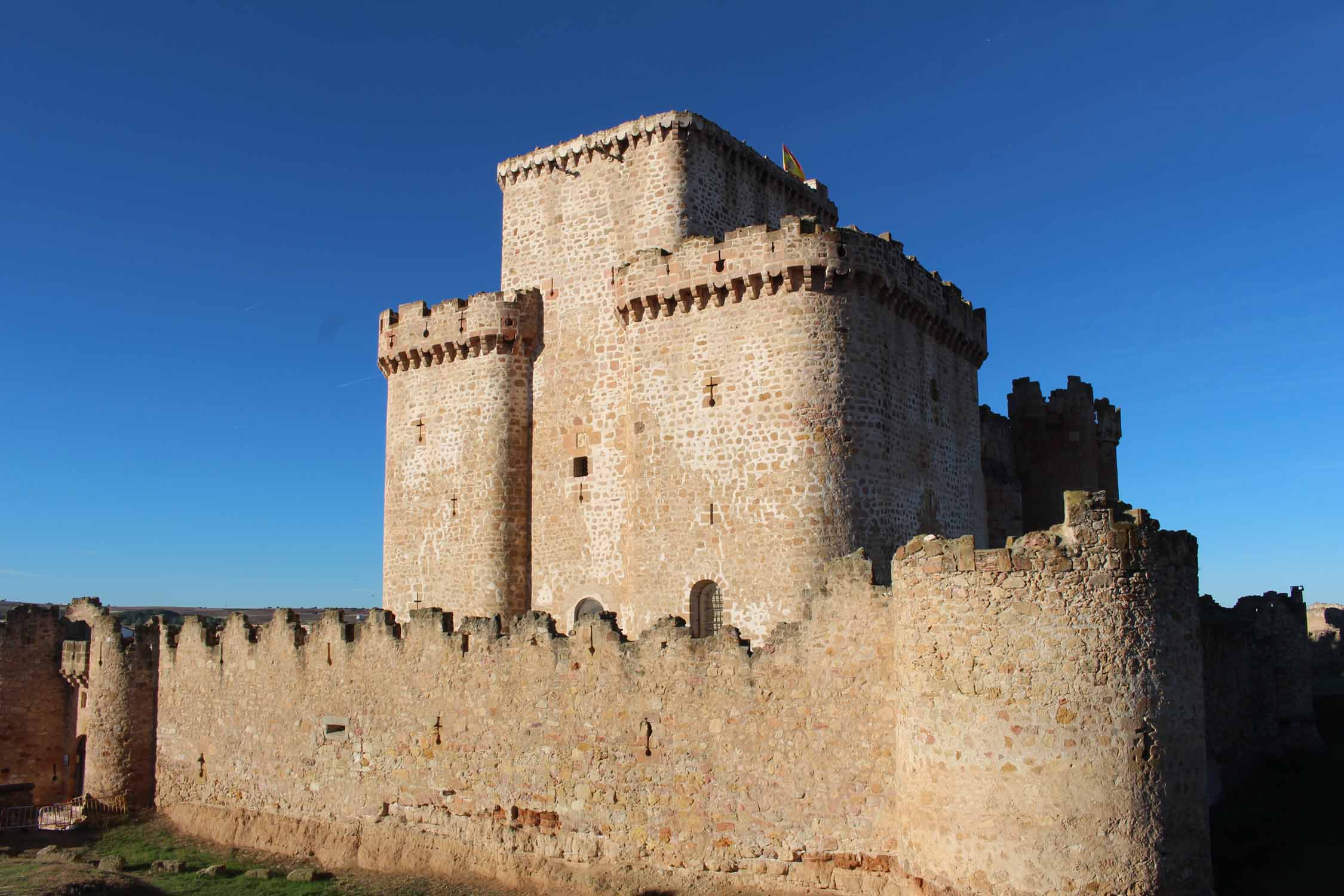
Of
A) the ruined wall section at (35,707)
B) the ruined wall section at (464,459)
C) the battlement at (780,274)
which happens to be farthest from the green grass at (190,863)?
the battlement at (780,274)

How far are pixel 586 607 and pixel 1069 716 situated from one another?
12.4m

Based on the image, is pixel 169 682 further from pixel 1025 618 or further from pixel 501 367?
pixel 1025 618

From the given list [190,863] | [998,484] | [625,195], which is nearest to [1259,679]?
[998,484]

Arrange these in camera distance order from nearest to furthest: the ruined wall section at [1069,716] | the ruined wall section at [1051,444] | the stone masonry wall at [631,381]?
the ruined wall section at [1069,716], the stone masonry wall at [631,381], the ruined wall section at [1051,444]

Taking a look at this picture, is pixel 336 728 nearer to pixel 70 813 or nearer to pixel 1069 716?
pixel 70 813

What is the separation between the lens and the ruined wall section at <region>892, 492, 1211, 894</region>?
39.5ft

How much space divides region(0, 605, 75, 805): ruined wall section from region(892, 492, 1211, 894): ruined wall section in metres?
23.1

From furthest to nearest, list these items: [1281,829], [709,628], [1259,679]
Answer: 1. [1259,679]
2. [709,628]
3. [1281,829]

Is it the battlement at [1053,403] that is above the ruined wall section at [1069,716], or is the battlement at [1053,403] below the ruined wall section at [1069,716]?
above

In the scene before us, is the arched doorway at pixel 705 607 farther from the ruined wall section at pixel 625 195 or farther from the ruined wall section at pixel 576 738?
the ruined wall section at pixel 625 195

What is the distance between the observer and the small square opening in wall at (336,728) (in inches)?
791

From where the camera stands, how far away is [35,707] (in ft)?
89.3

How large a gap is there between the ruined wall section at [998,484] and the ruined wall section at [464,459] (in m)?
10.6

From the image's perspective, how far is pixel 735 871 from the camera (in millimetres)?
15258
